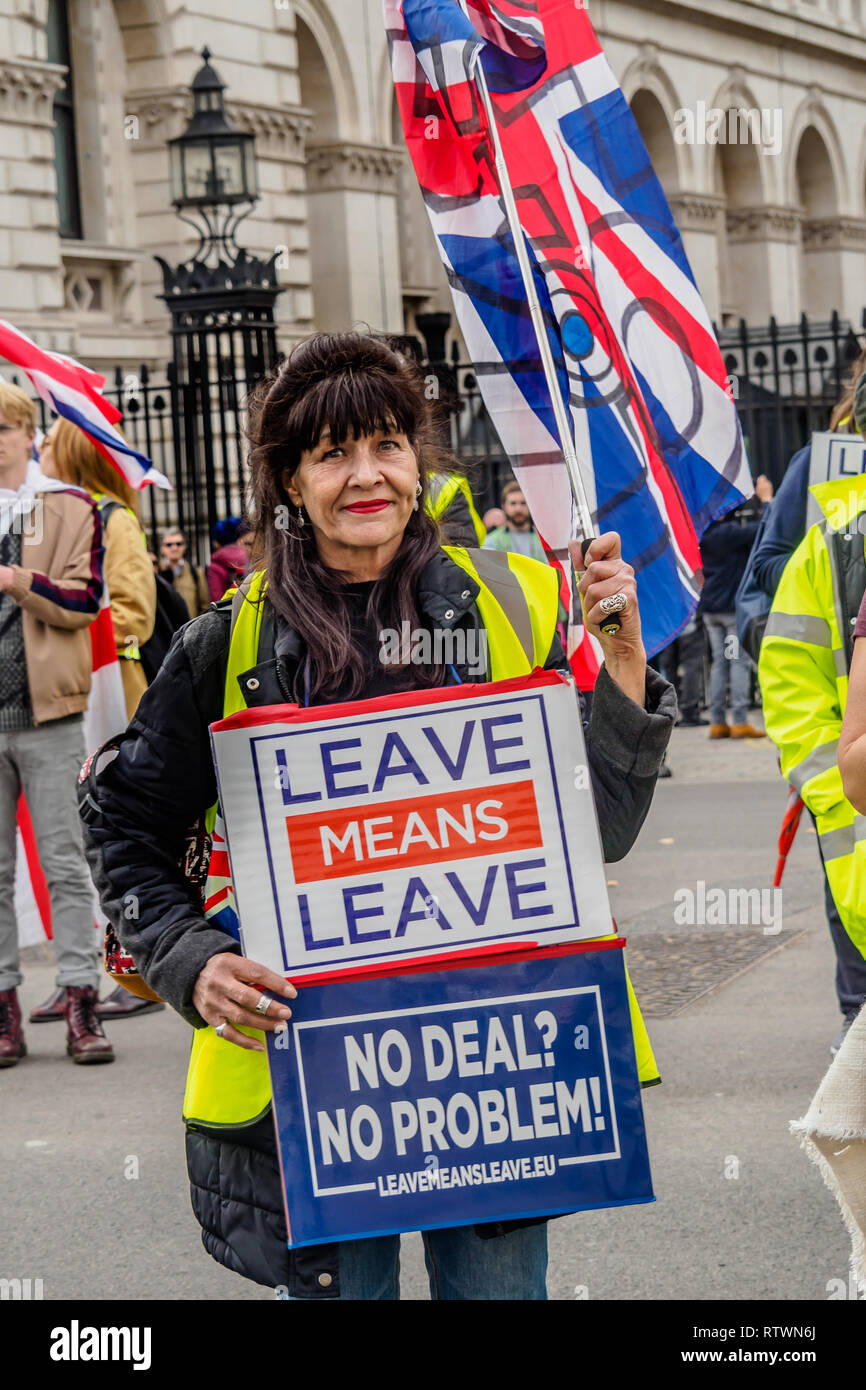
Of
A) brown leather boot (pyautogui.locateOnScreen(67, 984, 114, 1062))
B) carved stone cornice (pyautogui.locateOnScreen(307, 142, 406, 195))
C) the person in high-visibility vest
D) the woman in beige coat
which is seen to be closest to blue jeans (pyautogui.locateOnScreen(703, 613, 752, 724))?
the woman in beige coat

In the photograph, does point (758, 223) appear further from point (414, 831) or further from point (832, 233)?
point (414, 831)

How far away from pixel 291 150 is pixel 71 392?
16.4m

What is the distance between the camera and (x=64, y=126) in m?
20.8

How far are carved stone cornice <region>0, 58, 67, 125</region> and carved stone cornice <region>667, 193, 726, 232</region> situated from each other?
15.2 m

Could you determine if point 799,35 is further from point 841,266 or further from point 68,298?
point 68,298

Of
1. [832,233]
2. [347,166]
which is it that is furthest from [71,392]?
[832,233]

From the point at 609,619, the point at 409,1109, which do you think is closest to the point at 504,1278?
the point at 409,1109

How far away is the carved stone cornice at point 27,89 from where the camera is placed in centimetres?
1831

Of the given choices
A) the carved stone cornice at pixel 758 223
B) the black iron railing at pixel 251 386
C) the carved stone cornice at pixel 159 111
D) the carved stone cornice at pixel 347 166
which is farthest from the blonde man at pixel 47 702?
the carved stone cornice at pixel 758 223

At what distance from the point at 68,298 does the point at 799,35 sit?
2127 cm

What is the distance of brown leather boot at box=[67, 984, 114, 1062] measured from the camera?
665 cm

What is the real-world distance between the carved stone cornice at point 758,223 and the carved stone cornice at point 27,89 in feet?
64.1

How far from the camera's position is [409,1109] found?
2795 millimetres

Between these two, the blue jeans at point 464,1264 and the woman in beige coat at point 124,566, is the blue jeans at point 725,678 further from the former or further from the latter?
the blue jeans at point 464,1264
